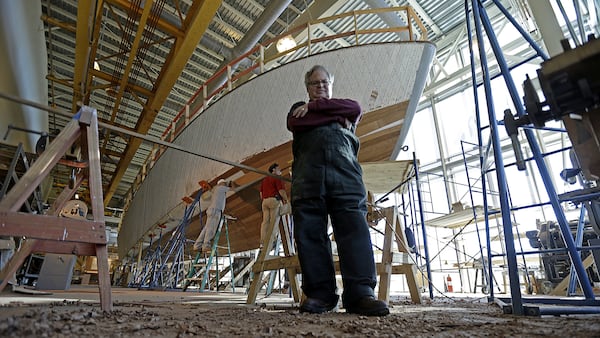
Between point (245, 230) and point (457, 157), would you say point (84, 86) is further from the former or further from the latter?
point (457, 157)

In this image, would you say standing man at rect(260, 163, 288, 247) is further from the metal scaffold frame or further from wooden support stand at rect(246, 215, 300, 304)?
the metal scaffold frame

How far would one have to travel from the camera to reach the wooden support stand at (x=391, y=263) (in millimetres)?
1876

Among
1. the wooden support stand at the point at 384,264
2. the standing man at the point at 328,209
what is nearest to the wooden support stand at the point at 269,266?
the wooden support stand at the point at 384,264

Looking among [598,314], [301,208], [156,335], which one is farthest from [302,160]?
[598,314]

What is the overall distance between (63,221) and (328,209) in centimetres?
110

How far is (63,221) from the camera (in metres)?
1.23

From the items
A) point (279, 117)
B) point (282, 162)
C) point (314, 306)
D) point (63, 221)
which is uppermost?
point (279, 117)

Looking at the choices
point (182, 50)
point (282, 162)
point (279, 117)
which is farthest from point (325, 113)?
point (182, 50)

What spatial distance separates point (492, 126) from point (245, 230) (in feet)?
17.8

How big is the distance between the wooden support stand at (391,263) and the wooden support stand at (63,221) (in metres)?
1.37

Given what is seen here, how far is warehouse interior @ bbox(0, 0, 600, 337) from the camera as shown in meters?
1.06

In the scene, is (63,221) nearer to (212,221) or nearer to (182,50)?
(212,221)

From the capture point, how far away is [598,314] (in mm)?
1238

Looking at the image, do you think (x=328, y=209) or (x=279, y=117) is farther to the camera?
(x=279, y=117)
